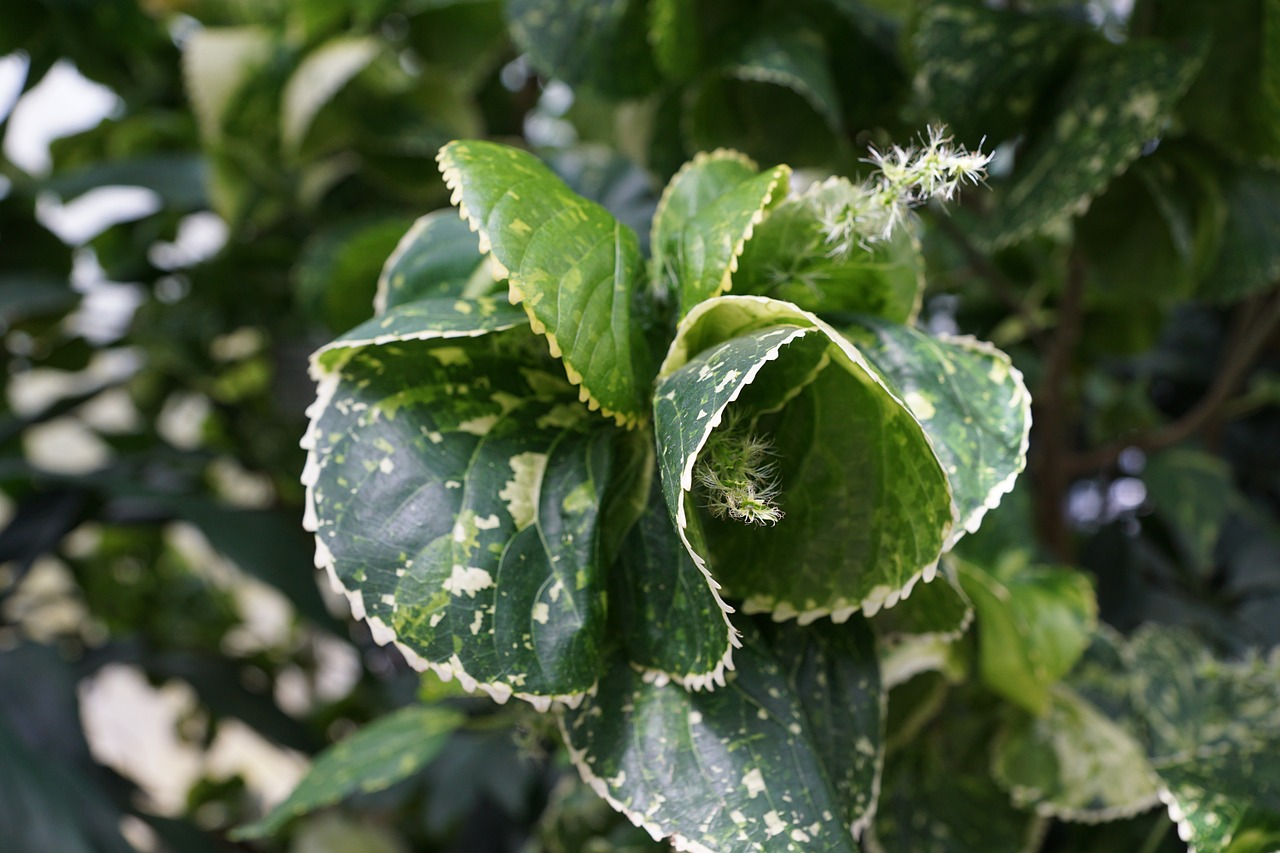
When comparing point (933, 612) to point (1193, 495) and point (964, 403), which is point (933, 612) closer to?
point (964, 403)

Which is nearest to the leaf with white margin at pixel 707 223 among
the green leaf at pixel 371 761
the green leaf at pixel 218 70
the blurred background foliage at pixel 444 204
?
the blurred background foliage at pixel 444 204

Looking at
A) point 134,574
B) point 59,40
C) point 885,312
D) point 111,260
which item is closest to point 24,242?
point 111,260

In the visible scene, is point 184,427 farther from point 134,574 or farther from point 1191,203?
point 1191,203

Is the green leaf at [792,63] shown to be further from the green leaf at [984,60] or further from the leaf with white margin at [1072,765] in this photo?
the leaf with white margin at [1072,765]

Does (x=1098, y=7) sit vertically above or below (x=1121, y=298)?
above

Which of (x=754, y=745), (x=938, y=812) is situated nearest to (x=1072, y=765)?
(x=938, y=812)

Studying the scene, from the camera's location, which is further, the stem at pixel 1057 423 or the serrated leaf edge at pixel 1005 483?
the stem at pixel 1057 423
